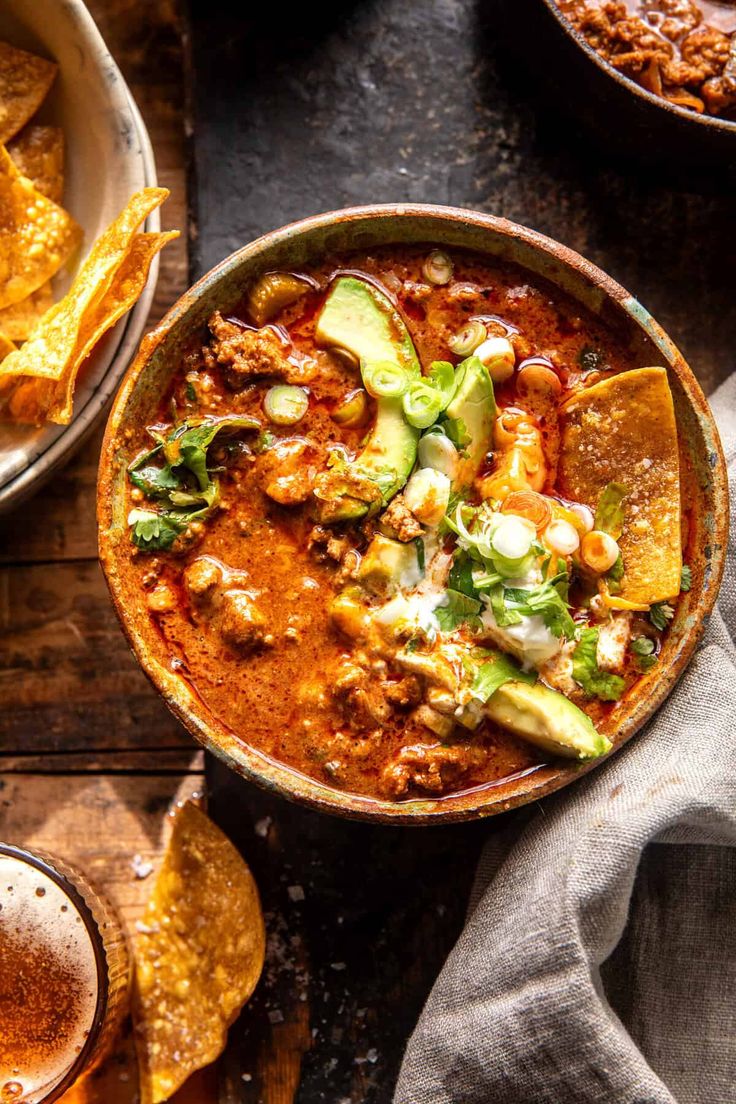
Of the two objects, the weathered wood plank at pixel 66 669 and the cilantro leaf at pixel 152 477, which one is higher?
the cilantro leaf at pixel 152 477

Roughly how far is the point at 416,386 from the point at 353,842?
3.90ft

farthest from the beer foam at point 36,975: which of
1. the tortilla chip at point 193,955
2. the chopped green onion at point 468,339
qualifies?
the chopped green onion at point 468,339

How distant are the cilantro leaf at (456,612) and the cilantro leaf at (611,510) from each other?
1.03 feet

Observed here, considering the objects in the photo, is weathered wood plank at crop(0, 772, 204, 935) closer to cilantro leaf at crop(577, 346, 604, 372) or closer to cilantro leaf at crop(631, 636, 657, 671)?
cilantro leaf at crop(631, 636, 657, 671)

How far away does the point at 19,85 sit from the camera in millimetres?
2604

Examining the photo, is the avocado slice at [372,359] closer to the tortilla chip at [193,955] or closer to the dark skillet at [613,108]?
the dark skillet at [613,108]

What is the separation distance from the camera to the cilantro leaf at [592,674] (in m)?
2.32

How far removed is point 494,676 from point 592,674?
0.22 meters

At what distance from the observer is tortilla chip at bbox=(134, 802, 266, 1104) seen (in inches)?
104

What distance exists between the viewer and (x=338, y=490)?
2295mm

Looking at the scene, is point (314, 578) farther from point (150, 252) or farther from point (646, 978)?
point (646, 978)

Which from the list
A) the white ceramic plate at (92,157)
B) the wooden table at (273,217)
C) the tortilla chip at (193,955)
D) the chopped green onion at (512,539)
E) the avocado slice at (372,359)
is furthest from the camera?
the wooden table at (273,217)

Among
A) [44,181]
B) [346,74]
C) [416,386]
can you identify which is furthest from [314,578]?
[346,74]

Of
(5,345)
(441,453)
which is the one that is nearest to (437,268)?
(441,453)
